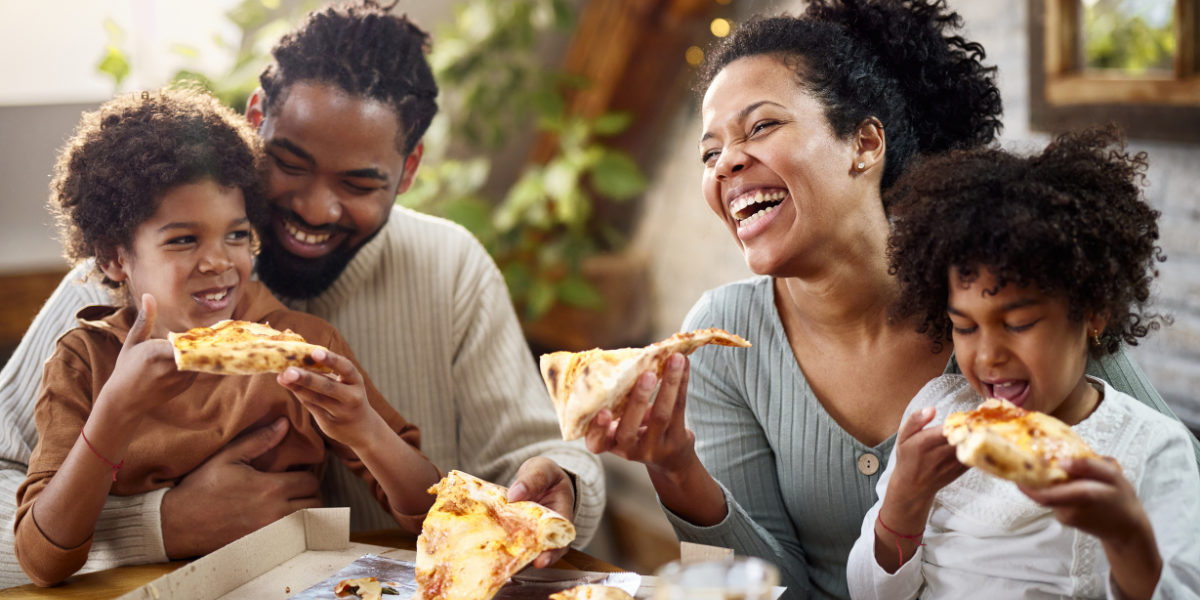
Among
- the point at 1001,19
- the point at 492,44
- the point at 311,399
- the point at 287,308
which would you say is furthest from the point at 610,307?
the point at 311,399

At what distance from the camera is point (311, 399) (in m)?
1.14

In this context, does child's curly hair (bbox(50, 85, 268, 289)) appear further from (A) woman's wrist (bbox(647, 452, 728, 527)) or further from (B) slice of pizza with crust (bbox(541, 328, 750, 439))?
(A) woman's wrist (bbox(647, 452, 728, 527))

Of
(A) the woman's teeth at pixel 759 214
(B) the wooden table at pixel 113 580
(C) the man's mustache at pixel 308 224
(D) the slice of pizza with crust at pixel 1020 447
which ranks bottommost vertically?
(B) the wooden table at pixel 113 580

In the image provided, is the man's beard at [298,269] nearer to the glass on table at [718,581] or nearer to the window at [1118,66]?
the glass on table at [718,581]

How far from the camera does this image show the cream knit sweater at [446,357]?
1.47m

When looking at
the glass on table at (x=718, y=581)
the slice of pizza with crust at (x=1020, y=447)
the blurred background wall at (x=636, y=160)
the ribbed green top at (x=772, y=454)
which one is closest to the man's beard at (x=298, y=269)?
the blurred background wall at (x=636, y=160)

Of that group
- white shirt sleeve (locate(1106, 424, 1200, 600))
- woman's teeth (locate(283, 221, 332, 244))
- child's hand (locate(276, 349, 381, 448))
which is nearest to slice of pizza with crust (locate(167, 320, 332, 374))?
child's hand (locate(276, 349, 381, 448))

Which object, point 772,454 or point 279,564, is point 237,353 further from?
point 772,454

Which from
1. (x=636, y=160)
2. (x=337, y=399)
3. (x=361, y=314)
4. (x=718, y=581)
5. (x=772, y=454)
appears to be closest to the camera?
(x=718, y=581)

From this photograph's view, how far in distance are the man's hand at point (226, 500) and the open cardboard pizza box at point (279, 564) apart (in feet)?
0.21

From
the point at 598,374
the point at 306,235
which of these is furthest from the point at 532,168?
the point at 598,374

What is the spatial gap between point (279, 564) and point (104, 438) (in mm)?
283

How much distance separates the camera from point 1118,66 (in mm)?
1849

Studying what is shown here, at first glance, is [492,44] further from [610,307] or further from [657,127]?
[610,307]
